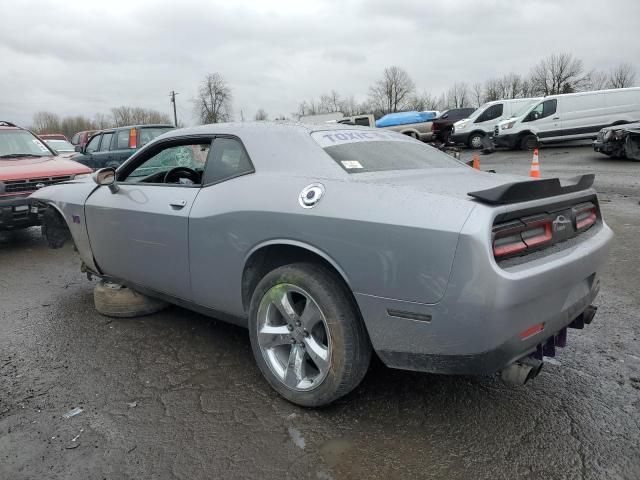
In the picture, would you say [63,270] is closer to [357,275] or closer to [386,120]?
[357,275]

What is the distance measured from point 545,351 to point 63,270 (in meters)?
5.36

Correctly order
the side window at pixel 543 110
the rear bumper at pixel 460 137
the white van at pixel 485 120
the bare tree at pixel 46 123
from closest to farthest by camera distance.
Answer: the side window at pixel 543 110 → the white van at pixel 485 120 → the rear bumper at pixel 460 137 → the bare tree at pixel 46 123

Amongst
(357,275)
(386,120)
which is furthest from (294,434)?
(386,120)

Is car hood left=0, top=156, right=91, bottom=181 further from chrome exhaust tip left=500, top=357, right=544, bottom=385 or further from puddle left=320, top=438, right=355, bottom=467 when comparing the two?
chrome exhaust tip left=500, top=357, right=544, bottom=385

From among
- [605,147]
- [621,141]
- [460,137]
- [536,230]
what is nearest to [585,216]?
[536,230]

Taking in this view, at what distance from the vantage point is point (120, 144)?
38.2 feet

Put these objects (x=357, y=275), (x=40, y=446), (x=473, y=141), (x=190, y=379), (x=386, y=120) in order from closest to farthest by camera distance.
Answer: (x=357, y=275) < (x=40, y=446) < (x=190, y=379) < (x=473, y=141) < (x=386, y=120)

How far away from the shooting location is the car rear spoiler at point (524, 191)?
6.72 ft

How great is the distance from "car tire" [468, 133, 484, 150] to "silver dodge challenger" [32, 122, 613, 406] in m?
19.1

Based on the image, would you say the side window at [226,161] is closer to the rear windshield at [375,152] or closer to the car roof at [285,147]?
the car roof at [285,147]

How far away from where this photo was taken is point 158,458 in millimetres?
2312

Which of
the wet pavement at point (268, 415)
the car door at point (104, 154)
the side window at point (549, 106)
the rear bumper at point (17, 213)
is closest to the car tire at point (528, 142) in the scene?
the side window at point (549, 106)

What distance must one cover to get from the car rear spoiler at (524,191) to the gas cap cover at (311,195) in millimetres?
763

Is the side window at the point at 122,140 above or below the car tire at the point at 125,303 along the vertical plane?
above
